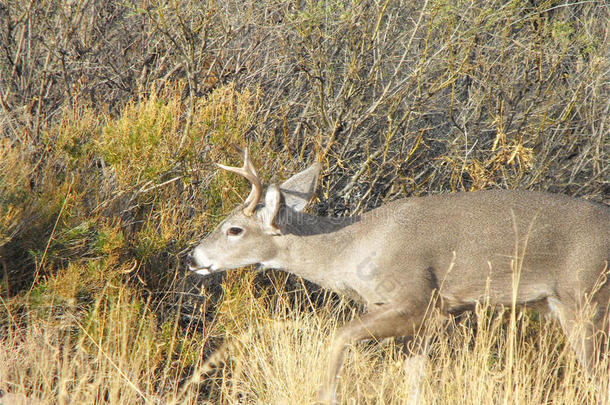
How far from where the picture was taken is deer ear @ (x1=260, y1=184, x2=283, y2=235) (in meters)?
5.28

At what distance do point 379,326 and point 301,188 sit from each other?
1.48 m

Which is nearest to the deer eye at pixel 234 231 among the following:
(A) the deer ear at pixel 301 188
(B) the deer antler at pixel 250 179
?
(B) the deer antler at pixel 250 179

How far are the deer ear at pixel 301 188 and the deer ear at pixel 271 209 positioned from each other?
233mm

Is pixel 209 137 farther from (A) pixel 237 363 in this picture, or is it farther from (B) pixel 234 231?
(A) pixel 237 363

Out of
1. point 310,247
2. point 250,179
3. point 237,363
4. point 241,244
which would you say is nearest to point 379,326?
point 310,247

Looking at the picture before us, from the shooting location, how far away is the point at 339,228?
5.67m

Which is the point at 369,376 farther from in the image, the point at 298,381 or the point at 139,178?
the point at 139,178

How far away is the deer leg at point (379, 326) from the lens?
4.89m

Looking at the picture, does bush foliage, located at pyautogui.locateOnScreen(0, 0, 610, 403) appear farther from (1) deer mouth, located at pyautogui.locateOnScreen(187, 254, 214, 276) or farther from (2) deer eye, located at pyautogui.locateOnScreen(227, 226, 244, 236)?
(2) deer eye, located at pyautogui.locateOnScreen(227, 226, 244, 236)

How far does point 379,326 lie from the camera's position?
496 centimetres

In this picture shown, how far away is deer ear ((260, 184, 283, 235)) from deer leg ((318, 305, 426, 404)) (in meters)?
1.03

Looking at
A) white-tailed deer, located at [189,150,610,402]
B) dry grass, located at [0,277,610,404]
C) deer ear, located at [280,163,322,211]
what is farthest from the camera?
deer ear, located at [280,163,322,211]

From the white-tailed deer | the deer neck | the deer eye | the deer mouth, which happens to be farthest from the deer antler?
the deer mouth

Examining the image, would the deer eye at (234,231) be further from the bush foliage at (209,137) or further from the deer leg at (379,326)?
the deer leg at (379,326)
